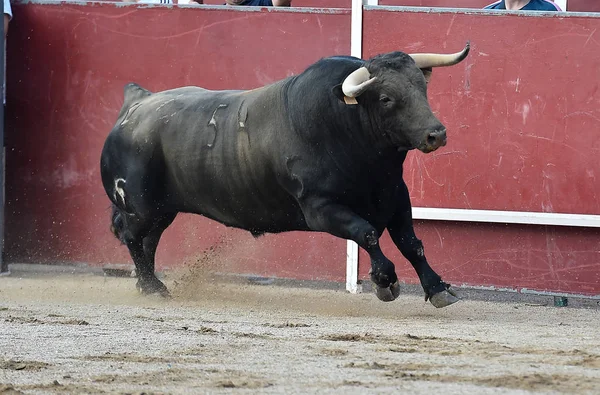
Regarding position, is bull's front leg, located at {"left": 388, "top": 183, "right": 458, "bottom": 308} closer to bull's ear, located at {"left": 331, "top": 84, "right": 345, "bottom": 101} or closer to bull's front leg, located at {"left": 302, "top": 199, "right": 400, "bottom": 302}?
bull's front leg, located at {"left": 302, "top": 199, "right": 400, "bottom": 302}

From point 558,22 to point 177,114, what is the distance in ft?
8.48

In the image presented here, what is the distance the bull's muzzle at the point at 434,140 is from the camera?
660 centimetres

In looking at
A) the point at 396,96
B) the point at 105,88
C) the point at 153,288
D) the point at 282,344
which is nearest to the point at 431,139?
the point at 396,96

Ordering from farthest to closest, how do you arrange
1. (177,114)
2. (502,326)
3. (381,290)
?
(177,114) → (381,290) → (502,326)

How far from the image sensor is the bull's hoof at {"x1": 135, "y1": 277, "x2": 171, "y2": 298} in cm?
835

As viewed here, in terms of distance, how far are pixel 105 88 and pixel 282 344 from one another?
450 centimetres

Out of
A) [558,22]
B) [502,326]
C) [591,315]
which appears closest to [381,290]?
[502,326]

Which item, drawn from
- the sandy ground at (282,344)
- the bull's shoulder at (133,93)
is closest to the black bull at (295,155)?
the bull's shoulder at (133,93)

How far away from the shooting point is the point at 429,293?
7.23m

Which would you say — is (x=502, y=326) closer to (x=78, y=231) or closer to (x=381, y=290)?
(x=381, y=290)

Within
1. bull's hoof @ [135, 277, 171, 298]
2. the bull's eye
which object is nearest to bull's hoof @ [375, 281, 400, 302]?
the bull's eye

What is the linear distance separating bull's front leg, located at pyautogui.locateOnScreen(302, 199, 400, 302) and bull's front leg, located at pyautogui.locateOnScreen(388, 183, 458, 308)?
21 cm

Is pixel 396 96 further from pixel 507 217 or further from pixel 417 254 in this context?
pixel 507 217

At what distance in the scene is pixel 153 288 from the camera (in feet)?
27.6
